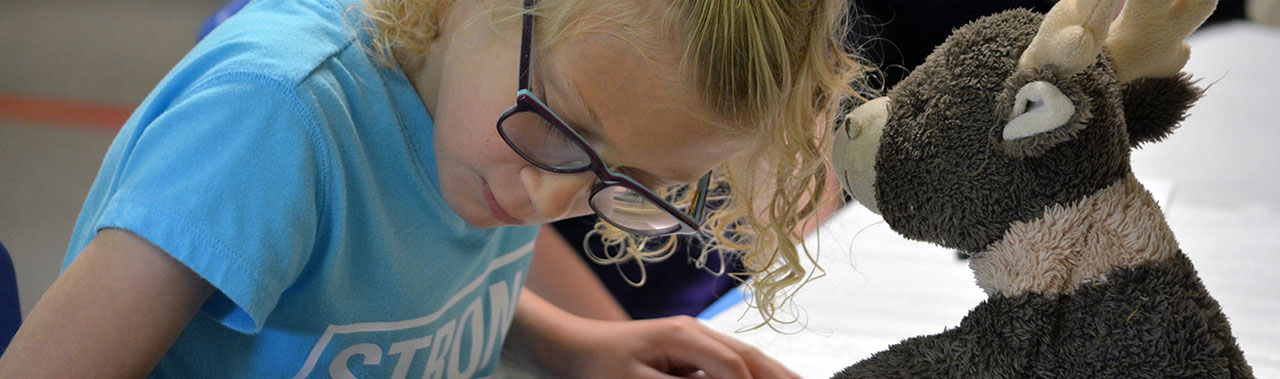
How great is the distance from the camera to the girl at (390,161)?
0.49 meters

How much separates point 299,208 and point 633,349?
34 centimetres

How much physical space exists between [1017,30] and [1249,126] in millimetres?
1160

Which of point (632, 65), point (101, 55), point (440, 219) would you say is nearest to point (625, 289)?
point (440, 219)

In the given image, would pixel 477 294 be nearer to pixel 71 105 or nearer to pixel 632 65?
pixel 632 65

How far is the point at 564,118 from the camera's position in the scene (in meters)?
0.57

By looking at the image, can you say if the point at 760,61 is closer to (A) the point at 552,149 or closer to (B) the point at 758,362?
(A) the point at 552,149

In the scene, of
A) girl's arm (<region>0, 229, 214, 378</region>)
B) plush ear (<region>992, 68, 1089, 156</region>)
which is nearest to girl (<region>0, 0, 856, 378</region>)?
girl's arm (<region>0, 229, 214, 378</region>)

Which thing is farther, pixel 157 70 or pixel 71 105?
pixel 157 70

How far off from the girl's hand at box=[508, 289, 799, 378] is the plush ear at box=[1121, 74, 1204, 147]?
1.06 ft

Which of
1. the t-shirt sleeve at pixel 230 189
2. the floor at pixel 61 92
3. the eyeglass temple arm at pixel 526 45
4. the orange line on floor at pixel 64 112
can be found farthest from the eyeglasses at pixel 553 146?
the orange line on floor at pixel 64 112

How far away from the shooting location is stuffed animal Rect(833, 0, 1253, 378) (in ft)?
1.50

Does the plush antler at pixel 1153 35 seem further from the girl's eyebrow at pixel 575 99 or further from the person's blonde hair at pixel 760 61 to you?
the girl's eyebrow at pixel 575 99

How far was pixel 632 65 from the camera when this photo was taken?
542 millimetres

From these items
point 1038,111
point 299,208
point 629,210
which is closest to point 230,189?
point 299,208
